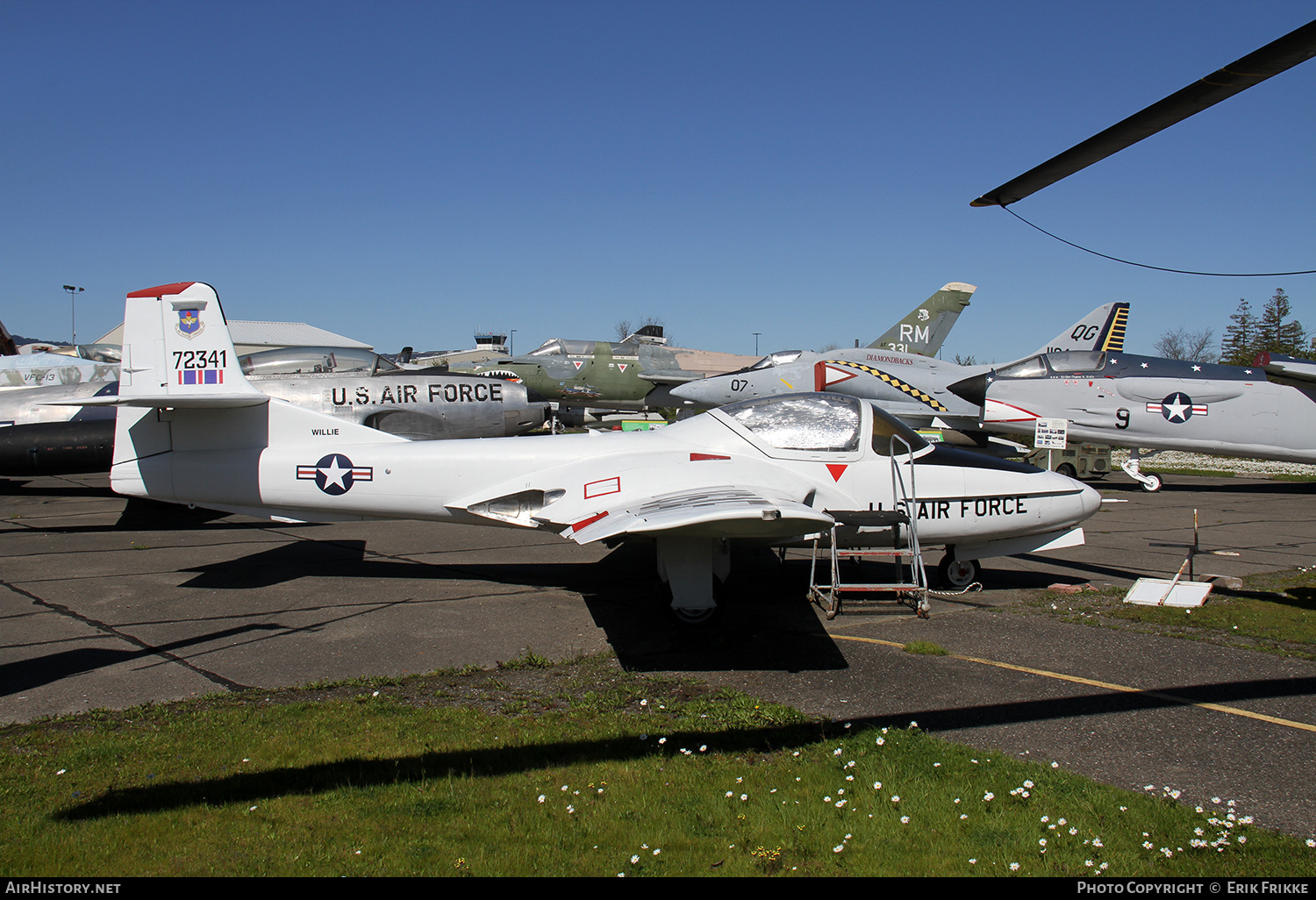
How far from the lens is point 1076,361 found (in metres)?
18.8

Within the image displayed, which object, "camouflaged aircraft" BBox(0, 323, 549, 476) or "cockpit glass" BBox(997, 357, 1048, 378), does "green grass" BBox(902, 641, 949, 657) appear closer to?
"camouflaged aircraft" BBox(0, 323, 549, 476)

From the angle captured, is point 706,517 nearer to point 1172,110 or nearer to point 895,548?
point 895,548

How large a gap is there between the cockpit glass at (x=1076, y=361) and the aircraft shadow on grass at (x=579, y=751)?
1405cm

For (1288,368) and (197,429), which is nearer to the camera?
(197,429)

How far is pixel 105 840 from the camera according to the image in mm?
3619

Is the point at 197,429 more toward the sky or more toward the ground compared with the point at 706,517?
more toward the sky

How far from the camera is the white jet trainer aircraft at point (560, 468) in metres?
8.09

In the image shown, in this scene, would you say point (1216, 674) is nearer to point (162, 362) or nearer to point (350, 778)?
point (350, 778)

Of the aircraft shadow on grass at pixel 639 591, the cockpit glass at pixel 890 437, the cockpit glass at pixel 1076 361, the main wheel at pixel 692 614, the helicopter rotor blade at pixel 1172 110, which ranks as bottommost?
the aircraft shadow on grass at pixel 639 591

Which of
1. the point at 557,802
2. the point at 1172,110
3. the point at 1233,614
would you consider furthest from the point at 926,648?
the point at 1172,110

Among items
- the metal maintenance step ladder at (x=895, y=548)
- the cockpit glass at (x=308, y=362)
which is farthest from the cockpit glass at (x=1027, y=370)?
the cockpit glass at (x=308, y=362)

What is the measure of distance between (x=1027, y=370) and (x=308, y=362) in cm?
1629

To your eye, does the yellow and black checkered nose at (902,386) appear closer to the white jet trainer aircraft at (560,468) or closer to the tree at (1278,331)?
the white jet trainer aircraft at (560,468)

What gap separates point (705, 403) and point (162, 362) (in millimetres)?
13234
